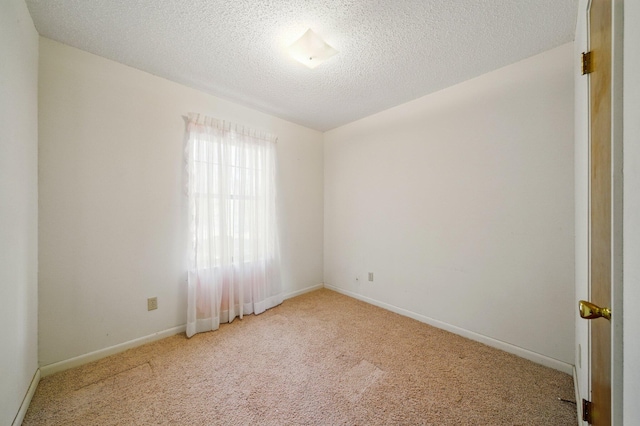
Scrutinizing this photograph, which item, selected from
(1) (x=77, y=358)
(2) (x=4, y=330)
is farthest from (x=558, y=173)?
(1) (x=77, y=358)

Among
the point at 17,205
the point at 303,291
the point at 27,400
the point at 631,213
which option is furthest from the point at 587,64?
the point at 27,400

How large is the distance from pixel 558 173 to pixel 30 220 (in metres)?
3.83

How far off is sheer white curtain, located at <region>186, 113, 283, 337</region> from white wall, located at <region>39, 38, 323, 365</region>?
6.0 inches

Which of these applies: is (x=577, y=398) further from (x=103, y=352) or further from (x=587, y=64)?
(x=103, y=352)

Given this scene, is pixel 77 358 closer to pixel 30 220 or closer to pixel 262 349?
pixel 30 220

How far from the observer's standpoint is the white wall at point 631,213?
1.66 ft

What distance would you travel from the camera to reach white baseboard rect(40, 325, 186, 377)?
5.67 feet

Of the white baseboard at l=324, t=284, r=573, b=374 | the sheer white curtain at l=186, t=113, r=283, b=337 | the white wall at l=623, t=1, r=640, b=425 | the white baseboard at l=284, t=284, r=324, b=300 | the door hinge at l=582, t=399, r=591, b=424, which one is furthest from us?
the white baseboard at l=284, t=284, r=324, b=300

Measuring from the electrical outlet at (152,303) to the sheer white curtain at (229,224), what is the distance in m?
0.29

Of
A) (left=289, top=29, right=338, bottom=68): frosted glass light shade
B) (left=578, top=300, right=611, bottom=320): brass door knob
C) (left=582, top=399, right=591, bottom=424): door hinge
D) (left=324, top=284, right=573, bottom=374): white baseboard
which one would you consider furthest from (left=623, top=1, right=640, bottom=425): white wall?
(left=324, top=284, right=573, bottom=374): white baseboard

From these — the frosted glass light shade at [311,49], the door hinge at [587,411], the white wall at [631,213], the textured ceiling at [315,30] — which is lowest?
the door hinge at [587,411]

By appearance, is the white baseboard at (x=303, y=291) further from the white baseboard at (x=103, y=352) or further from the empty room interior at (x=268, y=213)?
the white baseboard at (x=103, y=352)

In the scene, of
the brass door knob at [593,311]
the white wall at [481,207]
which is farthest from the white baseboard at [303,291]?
the brass door knob at [593,311]

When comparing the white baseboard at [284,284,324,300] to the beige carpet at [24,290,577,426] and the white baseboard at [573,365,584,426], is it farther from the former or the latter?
the white baseboard at [573,365,584,426]
